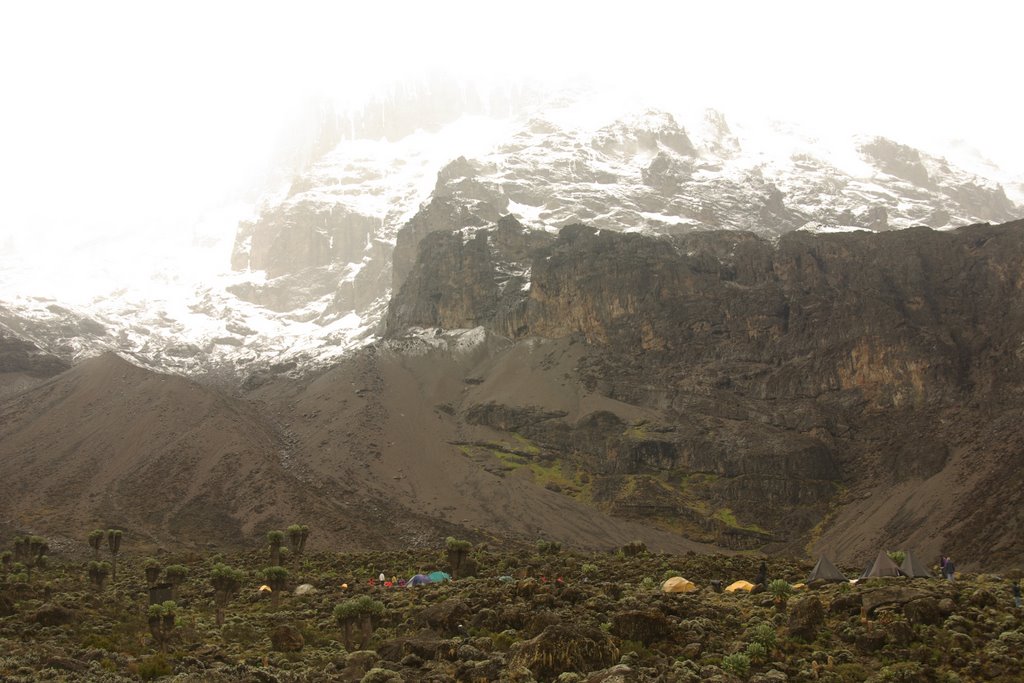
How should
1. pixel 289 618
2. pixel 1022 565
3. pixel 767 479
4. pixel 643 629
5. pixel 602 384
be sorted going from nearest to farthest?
pixel 643 629, pixel 289 618, pixel 1022 565, pixel 767 479, pixel 602 384

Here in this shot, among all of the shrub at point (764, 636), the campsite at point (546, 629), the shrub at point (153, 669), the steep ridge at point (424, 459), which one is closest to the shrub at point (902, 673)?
the campsite at point (546, 629)

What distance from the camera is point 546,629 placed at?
116 ft

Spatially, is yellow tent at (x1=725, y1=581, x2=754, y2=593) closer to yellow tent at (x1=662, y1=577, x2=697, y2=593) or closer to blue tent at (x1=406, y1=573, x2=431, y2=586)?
yellow tent at (x1=662, y1=577, x2=697, y2=593)

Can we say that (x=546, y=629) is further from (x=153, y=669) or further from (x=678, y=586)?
(x=678, y=586)

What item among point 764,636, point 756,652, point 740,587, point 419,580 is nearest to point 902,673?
point 756,652

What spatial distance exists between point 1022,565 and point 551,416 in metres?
90.2

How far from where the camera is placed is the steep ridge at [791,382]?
12506cm

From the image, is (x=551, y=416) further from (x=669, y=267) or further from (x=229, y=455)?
(x=229, y=455)

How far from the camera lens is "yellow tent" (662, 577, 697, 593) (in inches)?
2013

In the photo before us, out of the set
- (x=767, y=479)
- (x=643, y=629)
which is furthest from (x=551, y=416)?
(x=643, y=629)

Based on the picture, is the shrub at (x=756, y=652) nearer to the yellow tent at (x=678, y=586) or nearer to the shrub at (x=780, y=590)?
the shrub at (x=780, y=590)

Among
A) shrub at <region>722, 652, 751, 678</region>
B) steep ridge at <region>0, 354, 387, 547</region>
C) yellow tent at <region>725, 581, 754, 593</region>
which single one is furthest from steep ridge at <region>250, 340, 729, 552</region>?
shrub at <region>722, 652, 751, 678</region>

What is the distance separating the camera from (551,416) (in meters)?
164

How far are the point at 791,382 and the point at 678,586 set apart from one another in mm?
112044
